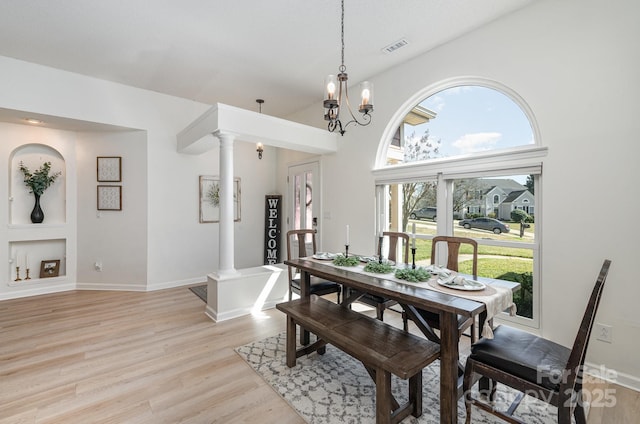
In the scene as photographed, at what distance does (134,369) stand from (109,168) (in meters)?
3.50

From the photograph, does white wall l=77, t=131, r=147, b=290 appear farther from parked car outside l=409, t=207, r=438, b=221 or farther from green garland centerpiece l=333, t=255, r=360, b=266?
parked car outside l=409, t=207, r=438, b=221

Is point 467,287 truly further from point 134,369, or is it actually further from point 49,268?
point 49,268

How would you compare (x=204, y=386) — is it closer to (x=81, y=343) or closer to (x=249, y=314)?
(x=249, y=314)

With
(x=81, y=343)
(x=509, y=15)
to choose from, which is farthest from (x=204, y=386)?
(x=509, y=15)

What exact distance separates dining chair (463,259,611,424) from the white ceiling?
2696 millimetres

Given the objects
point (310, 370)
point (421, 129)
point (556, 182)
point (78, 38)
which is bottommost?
point (310, 370)

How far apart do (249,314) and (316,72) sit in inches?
134

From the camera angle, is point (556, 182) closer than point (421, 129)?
Yes

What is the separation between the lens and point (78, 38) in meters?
3.08

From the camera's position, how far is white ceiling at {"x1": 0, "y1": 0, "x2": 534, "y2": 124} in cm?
264

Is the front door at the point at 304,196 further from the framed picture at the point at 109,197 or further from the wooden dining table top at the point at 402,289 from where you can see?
the framed picture at the point at 109,197

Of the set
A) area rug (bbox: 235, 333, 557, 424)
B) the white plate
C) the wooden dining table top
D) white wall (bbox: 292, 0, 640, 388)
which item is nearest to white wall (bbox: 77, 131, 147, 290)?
area rug (bbox: 235, 333, 557, 424)

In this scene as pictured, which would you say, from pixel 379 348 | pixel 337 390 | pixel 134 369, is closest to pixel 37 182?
pixel 134 369

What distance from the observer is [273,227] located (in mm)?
5891
